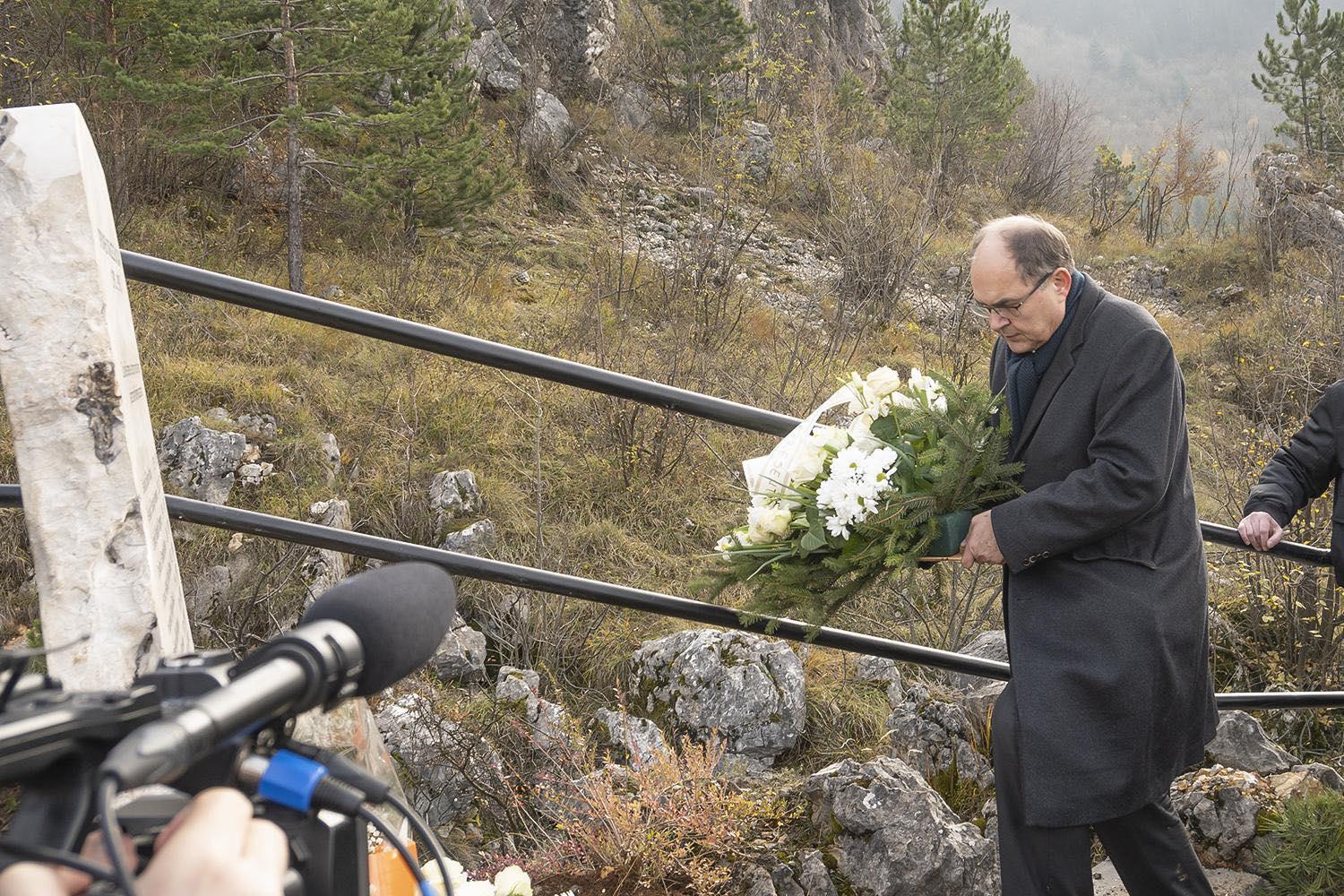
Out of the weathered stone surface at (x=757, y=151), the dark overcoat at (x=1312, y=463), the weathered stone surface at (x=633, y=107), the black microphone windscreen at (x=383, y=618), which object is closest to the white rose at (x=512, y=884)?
the black microphone windscreen at (x=383, y=618)

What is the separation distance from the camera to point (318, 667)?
74cm

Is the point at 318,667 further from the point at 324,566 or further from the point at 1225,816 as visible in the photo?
the point at 324,566

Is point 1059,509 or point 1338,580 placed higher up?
point 1059,509

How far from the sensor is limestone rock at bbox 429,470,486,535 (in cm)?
845

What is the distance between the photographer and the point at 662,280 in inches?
446

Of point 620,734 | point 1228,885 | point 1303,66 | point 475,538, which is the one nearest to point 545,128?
point 475,538

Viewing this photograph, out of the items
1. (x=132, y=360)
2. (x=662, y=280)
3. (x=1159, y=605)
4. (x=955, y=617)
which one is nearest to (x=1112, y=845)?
(x=1159, y=605)

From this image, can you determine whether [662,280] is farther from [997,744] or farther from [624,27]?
[624,27]

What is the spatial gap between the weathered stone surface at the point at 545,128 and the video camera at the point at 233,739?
17265 mm

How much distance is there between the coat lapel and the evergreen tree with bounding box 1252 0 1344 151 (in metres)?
23.4

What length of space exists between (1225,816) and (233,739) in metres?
2.83

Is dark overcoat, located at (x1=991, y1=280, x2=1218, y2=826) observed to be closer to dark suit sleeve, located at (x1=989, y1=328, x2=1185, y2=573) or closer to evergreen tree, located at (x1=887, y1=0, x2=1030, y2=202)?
dark suit sleeve, located at (x1=989, y1=328, x2=1185, y2=573)

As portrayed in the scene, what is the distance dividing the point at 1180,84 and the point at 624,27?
66.2m

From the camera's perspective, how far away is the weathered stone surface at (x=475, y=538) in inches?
315
